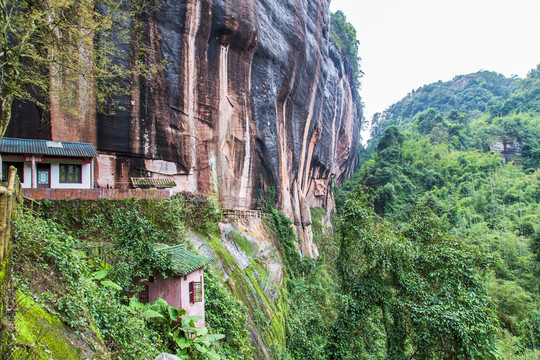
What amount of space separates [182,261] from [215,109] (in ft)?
28.1

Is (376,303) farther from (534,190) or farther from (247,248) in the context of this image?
(534,190)

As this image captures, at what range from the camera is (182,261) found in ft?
23.4

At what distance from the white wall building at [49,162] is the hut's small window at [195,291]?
20.3ft

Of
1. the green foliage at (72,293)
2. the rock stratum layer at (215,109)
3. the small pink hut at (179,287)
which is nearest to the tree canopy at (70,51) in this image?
the rock stratum layer at (215,109)

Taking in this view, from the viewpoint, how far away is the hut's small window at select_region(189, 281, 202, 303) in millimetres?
7195

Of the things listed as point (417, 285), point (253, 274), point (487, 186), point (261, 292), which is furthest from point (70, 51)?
point (487, 186)

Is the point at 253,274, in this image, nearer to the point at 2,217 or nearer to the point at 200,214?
the point at 200,214

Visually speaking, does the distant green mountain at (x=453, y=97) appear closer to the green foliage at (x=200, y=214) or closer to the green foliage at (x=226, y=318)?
the green foliage at (x=200, y=214)

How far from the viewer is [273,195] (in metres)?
17.5

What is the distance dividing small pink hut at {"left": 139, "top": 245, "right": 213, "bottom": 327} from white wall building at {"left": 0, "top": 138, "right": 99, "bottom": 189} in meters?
5.71

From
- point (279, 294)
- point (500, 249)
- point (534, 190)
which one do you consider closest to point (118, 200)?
point (279, 294)

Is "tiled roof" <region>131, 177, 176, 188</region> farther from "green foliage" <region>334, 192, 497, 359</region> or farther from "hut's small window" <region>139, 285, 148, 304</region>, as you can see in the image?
"green foliage" <region>334, 192, 497, 359</region>

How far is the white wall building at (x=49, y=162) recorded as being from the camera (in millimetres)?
10031

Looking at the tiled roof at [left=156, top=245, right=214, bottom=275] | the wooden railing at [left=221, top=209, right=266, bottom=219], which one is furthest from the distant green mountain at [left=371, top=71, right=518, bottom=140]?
the tiled roof at [left=156, top=245, right=214, bottom=275]
